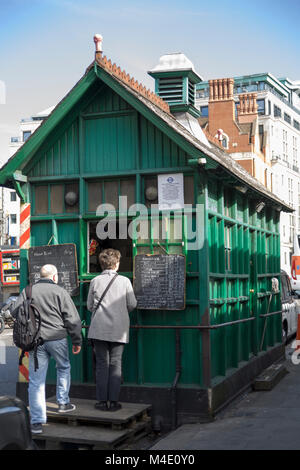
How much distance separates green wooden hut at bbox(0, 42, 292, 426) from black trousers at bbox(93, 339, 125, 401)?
2.79 feet

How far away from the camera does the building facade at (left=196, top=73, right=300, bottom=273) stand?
53.3 m

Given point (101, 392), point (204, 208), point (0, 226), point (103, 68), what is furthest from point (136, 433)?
point (0, 226)

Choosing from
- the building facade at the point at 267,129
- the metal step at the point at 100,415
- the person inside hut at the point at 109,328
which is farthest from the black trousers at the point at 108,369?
the building facade at the point at 267,129

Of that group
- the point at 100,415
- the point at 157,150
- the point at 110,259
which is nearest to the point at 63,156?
the point at 157,150

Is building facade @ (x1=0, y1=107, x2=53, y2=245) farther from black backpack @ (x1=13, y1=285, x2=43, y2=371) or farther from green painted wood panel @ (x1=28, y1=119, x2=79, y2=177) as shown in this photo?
black backpack @ (x1=13, y1=285, x2=43, y2=371)

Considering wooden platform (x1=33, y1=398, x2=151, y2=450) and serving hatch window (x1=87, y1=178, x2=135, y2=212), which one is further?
serving hatch window (x1=87, y1=178, x2=135, y2=212)

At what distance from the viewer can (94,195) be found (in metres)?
10.2

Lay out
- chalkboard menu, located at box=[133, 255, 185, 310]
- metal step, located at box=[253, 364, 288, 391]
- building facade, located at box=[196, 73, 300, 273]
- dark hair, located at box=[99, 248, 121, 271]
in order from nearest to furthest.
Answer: dark hair, located at box=[99, 248, 121, 271], chalkboard menu, located at box=[133, 255, 185, 310], metal step, located at box=[253, 364, 288, 391], building facade, located at box=[196, 73, 300, 273]

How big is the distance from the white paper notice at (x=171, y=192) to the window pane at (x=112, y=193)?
0.70 meters

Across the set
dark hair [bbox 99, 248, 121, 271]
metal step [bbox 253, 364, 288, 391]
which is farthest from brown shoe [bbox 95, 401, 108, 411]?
metal step [bbox 253, 364, 288, 391]

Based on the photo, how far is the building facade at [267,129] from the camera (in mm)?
53312

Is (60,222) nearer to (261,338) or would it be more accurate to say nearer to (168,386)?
(168,386)

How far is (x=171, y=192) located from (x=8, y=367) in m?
7.74
